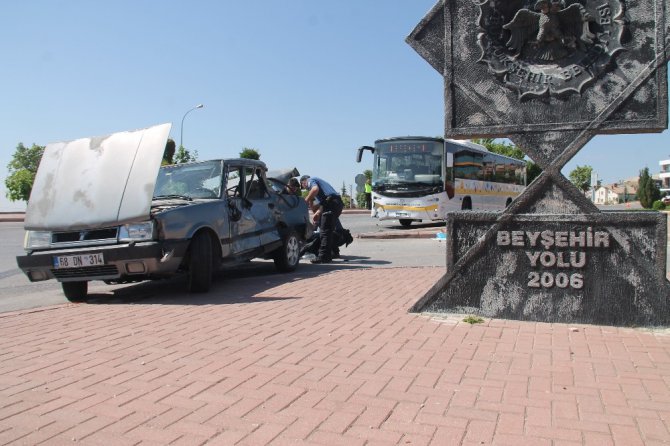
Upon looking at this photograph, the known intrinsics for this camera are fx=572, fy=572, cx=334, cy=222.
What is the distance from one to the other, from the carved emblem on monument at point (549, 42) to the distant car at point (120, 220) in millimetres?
3844

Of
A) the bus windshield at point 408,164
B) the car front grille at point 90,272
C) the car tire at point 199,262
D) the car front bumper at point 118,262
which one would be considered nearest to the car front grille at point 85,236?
the car front bumper at point 118,262

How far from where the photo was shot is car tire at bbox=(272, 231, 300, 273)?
30.1 feet

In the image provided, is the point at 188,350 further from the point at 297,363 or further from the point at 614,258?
the point at 614,258

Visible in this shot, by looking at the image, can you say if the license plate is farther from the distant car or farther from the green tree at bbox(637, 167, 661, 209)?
the green tree at bbox(637, 167, 661, 209)

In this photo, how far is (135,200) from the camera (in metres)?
6.55

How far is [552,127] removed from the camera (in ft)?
17.0

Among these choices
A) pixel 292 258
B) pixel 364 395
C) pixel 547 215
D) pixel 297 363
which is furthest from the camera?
pixel 292 258

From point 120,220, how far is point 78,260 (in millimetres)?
662

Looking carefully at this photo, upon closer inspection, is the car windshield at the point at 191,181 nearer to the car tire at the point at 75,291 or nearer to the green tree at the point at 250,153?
the car tire at the point at 75,291

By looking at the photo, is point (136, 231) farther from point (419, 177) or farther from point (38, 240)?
point (419, 177)

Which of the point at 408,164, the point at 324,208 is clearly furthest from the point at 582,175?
the point at 324,208

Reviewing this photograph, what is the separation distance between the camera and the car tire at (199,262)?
273 inches

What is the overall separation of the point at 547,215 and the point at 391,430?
295 centimetres

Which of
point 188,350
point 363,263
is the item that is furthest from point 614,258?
point 363,263
